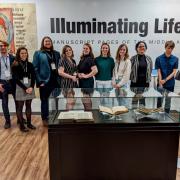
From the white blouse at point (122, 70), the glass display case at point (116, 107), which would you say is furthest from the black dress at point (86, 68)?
the glass display case at point (116, 107)

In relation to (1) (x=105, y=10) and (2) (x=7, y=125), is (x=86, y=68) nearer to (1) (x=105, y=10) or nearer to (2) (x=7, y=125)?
(1) (x=105, y=10)

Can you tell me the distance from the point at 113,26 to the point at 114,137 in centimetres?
323

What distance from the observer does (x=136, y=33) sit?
5.30 m

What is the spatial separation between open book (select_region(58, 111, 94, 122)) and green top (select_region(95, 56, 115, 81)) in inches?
80.1

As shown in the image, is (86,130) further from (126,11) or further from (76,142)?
(126,11)

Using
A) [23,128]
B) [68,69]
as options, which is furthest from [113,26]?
[23,128]

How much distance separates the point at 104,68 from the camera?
470 centimetres

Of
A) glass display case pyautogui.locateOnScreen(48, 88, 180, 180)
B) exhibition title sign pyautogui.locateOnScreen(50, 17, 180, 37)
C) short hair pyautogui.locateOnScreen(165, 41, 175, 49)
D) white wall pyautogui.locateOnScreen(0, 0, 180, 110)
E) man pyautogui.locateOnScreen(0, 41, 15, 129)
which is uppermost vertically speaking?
white wall pyautogui.locateOnScreen(0, 0, 180, 110)

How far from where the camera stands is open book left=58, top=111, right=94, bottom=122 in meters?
2.60

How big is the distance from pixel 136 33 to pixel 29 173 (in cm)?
359

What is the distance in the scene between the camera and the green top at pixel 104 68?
470cm

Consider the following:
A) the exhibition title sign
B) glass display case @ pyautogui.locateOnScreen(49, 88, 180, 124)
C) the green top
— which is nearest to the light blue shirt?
the exhibition title sign

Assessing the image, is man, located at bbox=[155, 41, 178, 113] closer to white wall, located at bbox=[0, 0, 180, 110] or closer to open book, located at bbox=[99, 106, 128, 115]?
white wall, located at bbox=[0, 0, 180, 110]

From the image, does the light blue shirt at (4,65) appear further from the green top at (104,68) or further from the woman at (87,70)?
the green top at (104,68)
